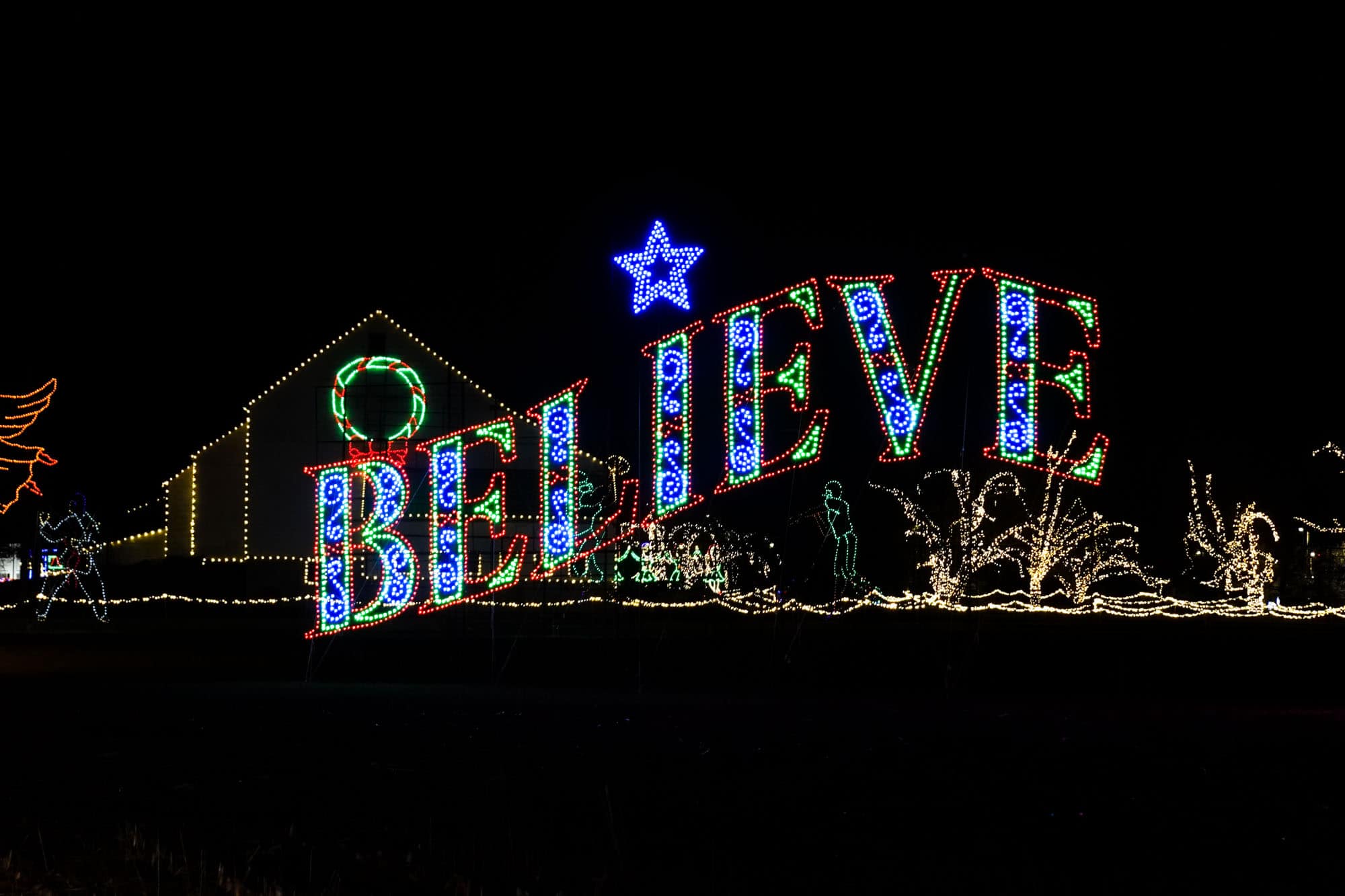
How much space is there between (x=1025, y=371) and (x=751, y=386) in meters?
2.73

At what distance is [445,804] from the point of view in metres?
7.68

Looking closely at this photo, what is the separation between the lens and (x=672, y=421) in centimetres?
1480

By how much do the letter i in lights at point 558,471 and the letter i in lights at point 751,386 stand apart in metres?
1.51

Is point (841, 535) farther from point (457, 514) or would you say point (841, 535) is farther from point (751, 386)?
point (457, 514)

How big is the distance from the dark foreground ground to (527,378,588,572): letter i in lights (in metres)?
1.42

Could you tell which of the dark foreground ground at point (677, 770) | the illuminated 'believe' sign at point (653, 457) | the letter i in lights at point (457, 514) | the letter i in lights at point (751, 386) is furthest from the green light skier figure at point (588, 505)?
the letter i in lights at point (751, 386)

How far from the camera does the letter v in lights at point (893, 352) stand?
A: 13.8 meters

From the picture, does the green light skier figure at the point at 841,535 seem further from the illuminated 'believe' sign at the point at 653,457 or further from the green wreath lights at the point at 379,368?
the illuminated 'believe' sign at the point at 653,457

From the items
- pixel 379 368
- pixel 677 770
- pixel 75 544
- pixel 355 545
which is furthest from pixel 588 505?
pixel 677 770

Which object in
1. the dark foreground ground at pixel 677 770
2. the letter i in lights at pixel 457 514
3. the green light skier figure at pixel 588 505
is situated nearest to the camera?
the dark foreground ground at pixel 677 770

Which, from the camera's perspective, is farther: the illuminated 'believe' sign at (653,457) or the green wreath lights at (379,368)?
the green wreath lights at (379,368)

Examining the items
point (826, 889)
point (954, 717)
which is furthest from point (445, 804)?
point (954, 717)

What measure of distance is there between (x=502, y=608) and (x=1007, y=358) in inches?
511

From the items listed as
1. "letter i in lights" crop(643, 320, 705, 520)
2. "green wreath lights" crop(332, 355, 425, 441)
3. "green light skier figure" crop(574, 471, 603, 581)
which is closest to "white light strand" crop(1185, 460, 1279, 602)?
"green light skier figure" crop(574, 471, 603, 581)
